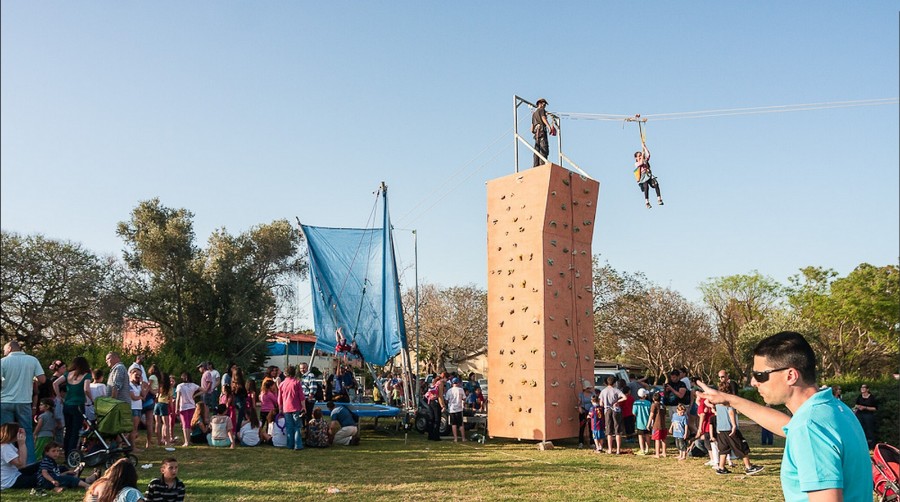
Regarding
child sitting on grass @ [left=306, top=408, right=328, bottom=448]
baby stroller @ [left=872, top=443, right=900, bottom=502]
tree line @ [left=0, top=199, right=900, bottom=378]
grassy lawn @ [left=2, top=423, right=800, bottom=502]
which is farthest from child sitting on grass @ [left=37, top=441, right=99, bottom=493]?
tree line @ [left=0, top=199, right=900, bottom=378]

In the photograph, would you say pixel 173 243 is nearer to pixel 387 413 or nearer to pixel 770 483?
pixel 387 413

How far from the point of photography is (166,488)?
685 cm

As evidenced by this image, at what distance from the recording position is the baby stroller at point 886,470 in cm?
746

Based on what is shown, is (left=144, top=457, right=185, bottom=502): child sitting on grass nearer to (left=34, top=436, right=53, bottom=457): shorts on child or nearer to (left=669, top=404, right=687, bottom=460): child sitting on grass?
(left=34, top=436, right=53, bottom=457): shorts on child

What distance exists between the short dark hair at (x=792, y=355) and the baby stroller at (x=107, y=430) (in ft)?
33.6

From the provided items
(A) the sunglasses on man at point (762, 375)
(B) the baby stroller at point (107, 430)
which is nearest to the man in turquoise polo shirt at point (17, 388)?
(B) the baby stroller at point (107, 430)

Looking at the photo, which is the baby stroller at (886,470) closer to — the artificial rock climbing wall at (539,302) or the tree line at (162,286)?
the artificial rock climbing wall at (539,302)

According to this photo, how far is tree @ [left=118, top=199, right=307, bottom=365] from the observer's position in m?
33.8

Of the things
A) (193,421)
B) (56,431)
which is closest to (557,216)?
(193,421)

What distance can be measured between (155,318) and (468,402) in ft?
66.0

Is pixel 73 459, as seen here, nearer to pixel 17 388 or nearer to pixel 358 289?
pixel 17 388

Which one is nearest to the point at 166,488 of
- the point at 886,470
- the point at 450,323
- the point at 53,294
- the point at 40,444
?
the point at 40,444

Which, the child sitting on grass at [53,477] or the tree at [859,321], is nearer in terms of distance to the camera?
the child sitting on grass at [53,477]

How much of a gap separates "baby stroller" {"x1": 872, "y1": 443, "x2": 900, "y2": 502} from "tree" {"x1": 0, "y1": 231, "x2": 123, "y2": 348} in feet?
102
